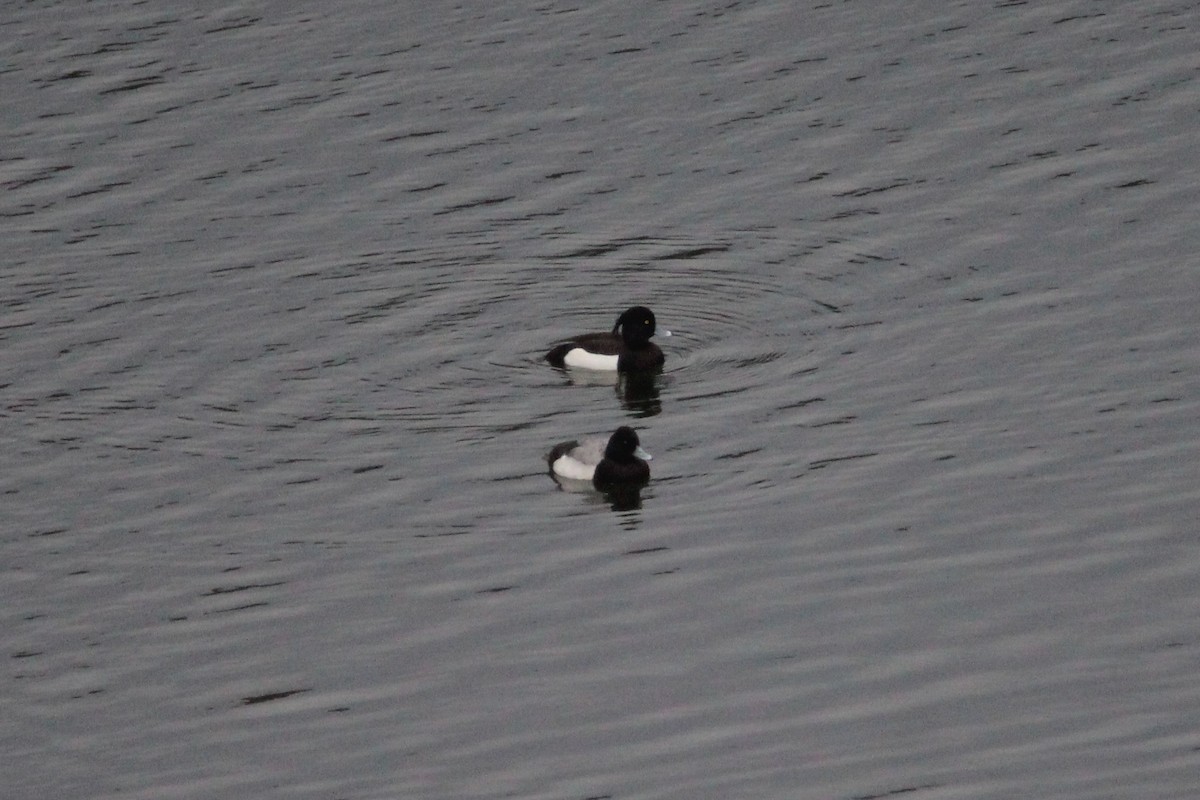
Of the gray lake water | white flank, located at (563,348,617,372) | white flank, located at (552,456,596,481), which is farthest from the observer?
white flank, located at (563,348,617,372)

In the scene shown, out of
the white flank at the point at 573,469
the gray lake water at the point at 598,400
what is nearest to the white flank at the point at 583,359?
the gray lake water at the point at 598,400

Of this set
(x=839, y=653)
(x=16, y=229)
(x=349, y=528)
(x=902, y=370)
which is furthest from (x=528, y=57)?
(x=839, y=653)

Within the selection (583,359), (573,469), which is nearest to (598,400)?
(583,359)

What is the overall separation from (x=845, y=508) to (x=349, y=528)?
3.98 meters

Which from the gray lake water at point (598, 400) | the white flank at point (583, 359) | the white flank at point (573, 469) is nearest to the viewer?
the gray lake water at point (598, 400)

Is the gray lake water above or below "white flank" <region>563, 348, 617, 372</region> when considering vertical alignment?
above

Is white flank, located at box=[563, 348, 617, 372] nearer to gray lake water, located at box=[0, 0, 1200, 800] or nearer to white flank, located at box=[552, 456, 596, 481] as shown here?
gray lake water, located at box=[0, 0, 1200, 800]

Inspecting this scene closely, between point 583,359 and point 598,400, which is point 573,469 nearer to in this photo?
point 598,400

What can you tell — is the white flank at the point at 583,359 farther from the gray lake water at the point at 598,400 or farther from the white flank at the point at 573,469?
the white flank at the point at 573,469

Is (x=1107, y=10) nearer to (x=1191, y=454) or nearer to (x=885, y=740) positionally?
(x=1191, y=454)

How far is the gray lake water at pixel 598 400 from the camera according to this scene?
43.3 ft

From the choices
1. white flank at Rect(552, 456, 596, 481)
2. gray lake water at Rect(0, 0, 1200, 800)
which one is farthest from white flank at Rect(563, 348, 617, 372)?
white flank at Rect(552, 456, 596, 481)

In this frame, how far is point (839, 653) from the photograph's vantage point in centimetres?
1380

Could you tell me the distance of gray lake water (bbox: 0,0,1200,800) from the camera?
1319cm
